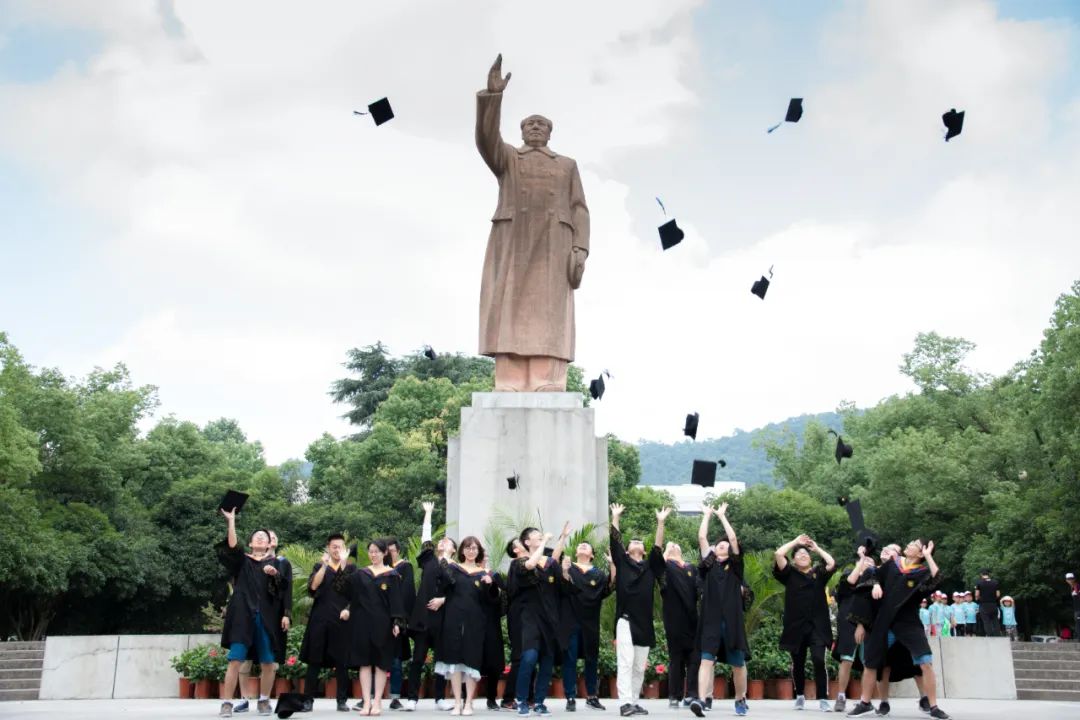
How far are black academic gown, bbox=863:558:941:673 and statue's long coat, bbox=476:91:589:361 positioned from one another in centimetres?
581

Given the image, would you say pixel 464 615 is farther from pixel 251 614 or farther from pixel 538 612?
pixel 251 614

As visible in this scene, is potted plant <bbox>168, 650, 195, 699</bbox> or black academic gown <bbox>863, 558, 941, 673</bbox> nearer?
black academic gown <bbox>863, 558, 941, 673</bbox>

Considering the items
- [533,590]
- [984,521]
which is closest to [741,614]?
[533,590]

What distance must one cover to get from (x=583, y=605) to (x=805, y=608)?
214 cm

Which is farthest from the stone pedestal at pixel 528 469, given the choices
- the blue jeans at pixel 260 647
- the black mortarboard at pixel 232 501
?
the blue jeans at pixel 260 647

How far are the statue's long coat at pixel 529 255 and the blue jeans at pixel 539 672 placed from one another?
17.5 feet

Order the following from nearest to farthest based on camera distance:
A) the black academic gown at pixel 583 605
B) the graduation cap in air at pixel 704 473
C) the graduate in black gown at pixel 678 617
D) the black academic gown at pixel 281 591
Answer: the black academic gown at pixel 281 591
the black academic gown at pixel 583 605
the graduate in black gown at pixel 678 617
the graduation cap in air at pixel 704 473

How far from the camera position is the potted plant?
11898 mm

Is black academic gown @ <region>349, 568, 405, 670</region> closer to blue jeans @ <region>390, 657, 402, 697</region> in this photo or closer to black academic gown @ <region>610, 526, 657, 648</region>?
blue jeans @ <region>390, 657, 402, 697</region>

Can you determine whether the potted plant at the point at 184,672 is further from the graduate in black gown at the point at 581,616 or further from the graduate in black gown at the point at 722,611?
the graduate in black gown at the point at 722,611

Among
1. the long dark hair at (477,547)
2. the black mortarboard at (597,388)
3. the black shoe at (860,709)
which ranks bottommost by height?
the black shoe at (860,709)

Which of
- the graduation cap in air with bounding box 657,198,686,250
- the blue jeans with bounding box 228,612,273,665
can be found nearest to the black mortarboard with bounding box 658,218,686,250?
the graduation cap in air with bounding box 657,198,686,250

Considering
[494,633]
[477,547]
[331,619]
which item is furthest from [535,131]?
[331,619]

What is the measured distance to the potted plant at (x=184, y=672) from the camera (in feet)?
39.0
